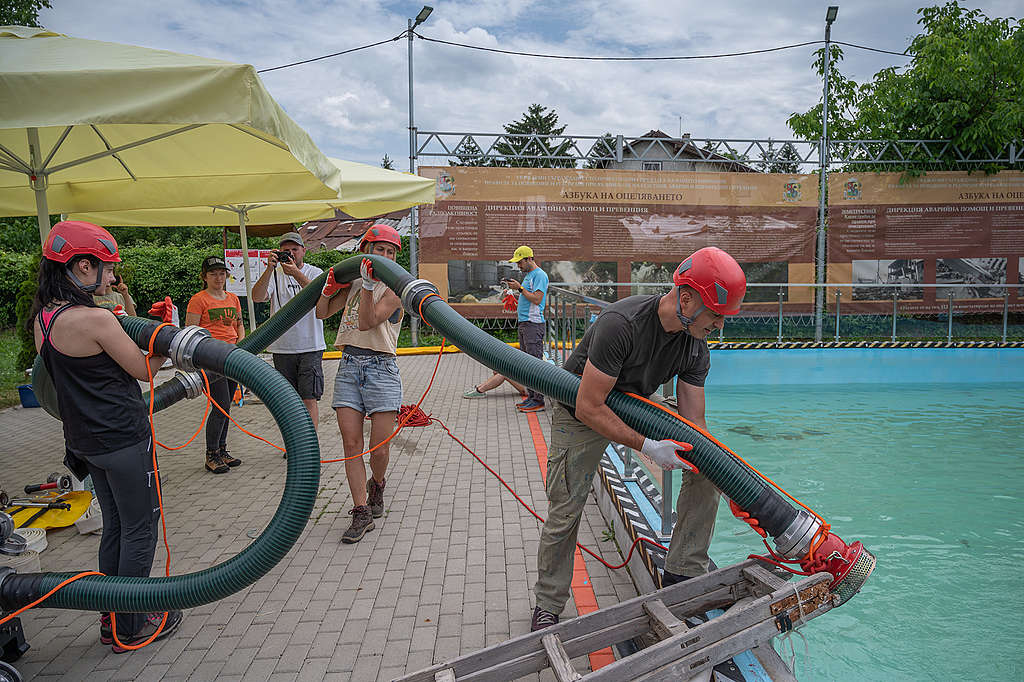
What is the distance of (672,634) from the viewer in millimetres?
2334

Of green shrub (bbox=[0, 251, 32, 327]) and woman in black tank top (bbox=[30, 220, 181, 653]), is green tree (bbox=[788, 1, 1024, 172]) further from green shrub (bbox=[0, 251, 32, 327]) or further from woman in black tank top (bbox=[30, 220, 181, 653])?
green shrub (bbox=[0, 251, 32, 327])

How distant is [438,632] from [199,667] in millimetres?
1058

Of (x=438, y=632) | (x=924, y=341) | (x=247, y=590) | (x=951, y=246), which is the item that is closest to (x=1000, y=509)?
(x=438, y=632)

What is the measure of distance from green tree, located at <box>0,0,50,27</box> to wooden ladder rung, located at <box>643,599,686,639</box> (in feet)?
58.4

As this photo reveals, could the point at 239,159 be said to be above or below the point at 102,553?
above

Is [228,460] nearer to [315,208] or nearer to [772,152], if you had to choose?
[315,208]

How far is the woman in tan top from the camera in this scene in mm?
3750

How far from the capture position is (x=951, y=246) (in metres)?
13.2

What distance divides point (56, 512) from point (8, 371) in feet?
30.9

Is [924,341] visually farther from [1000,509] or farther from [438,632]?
[438,632]

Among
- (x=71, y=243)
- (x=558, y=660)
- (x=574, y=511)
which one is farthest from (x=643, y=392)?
(x=71, y=243)

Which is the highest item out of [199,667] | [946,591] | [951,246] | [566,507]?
[951,246]

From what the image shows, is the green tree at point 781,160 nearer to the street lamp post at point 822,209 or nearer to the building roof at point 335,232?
the street lamp post at point 822,209

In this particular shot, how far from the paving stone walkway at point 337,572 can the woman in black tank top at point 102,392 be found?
0.37 metres
